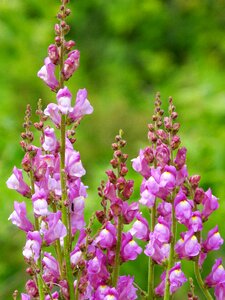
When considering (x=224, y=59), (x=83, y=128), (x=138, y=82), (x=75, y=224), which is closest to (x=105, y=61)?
(x=138, y=82)

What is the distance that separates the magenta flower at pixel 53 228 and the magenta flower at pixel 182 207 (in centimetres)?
16

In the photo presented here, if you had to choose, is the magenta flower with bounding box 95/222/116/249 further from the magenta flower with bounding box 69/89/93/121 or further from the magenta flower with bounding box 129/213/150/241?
the magenta flower with bounding box 69/89/93/121

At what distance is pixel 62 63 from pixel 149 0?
235 inches

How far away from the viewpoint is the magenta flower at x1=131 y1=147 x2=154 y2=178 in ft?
4.00

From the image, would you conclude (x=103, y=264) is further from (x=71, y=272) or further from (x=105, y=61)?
(x=105, y=61)

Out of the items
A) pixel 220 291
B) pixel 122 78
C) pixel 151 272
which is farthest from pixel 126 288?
pixel 122 78

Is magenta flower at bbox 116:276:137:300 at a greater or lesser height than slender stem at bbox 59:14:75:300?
lesser

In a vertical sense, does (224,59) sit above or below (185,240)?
above

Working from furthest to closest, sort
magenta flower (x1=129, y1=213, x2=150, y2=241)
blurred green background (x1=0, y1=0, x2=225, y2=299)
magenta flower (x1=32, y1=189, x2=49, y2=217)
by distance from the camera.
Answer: blurred green background (x1=0, y1=0, x2=225, y2=299) → magenta flower (x1=129, y1=213, x2=150, y2=241) → magenta flower (x1=32, y1=189, x2=49, y2=217)

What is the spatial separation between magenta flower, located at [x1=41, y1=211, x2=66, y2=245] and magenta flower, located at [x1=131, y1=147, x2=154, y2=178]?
0.14 meters

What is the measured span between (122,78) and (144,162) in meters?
5.82

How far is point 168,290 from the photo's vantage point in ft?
3.96

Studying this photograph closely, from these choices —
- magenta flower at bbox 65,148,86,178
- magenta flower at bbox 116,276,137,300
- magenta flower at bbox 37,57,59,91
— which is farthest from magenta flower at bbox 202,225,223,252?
magenta flower at bbox 37,57,59,91

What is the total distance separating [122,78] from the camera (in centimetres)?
701
